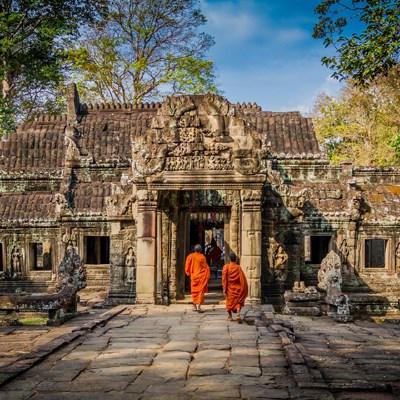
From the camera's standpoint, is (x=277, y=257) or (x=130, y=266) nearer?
(x=277, y=257)

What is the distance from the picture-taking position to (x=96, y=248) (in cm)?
2161

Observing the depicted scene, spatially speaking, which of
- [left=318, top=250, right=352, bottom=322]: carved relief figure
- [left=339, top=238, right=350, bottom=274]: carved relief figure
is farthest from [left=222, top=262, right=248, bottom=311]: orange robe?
[left=339, top=238, right=350, bottom=274]: carved relief figure

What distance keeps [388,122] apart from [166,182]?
2223 cm

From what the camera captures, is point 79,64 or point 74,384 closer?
point 74,384

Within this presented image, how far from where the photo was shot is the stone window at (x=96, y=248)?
850 inches

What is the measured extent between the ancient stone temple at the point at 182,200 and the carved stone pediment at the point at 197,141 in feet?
0.08

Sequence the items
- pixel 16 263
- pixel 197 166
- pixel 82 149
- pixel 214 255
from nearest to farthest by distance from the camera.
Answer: pixel 197 166, pixel 16 263, pixel 82 149, pixel 214 255

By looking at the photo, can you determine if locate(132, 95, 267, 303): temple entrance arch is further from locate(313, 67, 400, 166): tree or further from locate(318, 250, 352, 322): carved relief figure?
locate(313, 67, 400, 166): tree

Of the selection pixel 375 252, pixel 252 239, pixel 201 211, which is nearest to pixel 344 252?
pixel 375 252

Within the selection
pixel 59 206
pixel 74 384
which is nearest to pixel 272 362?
pixel 74 384

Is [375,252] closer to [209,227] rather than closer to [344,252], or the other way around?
[344,252]

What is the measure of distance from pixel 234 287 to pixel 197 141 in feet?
12.4

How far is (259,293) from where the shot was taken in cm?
1392

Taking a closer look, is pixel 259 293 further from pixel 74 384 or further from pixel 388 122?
pixel 388 122
